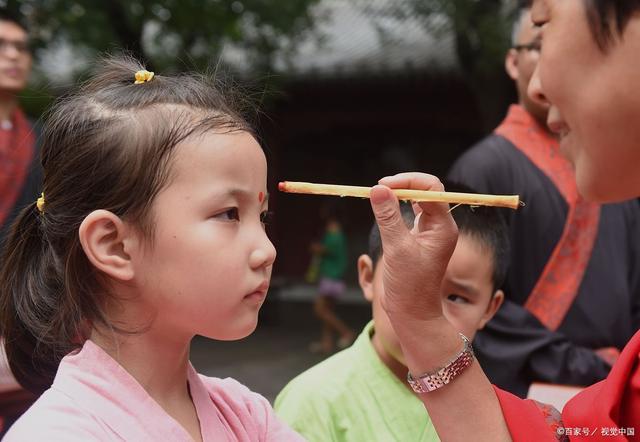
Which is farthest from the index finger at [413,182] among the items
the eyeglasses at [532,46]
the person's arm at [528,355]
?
the eyeglasses at [532,46]

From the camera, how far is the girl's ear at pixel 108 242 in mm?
1342

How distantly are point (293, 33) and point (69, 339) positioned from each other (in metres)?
7.75

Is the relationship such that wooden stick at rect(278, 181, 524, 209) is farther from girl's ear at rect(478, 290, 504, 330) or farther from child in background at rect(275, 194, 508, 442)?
girl's ear at rect(478, 290, 504, 330)

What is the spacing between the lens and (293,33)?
8.84 meters

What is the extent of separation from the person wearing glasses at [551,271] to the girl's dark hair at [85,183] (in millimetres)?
1348

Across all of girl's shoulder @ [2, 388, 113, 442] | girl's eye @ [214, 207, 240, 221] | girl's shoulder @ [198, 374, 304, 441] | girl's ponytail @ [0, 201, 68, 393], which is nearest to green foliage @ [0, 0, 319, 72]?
girl's ponytail @ [0, 201, 68, 393]

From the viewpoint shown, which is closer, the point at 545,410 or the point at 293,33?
the point at 545,410

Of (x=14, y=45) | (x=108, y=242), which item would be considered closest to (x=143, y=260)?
(x=108, y=242)

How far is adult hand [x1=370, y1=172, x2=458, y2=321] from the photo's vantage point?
1466mm

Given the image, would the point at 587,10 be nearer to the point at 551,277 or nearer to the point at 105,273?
the point at 105,273

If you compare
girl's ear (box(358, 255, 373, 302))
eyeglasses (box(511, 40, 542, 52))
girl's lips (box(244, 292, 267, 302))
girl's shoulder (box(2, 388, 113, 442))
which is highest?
eyeglasses (box(511, 40, 542, 52))

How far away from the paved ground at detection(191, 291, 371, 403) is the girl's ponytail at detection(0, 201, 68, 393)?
5.66 m

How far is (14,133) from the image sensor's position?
3357 mm

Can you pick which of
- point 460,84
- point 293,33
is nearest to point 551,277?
point 293,33
